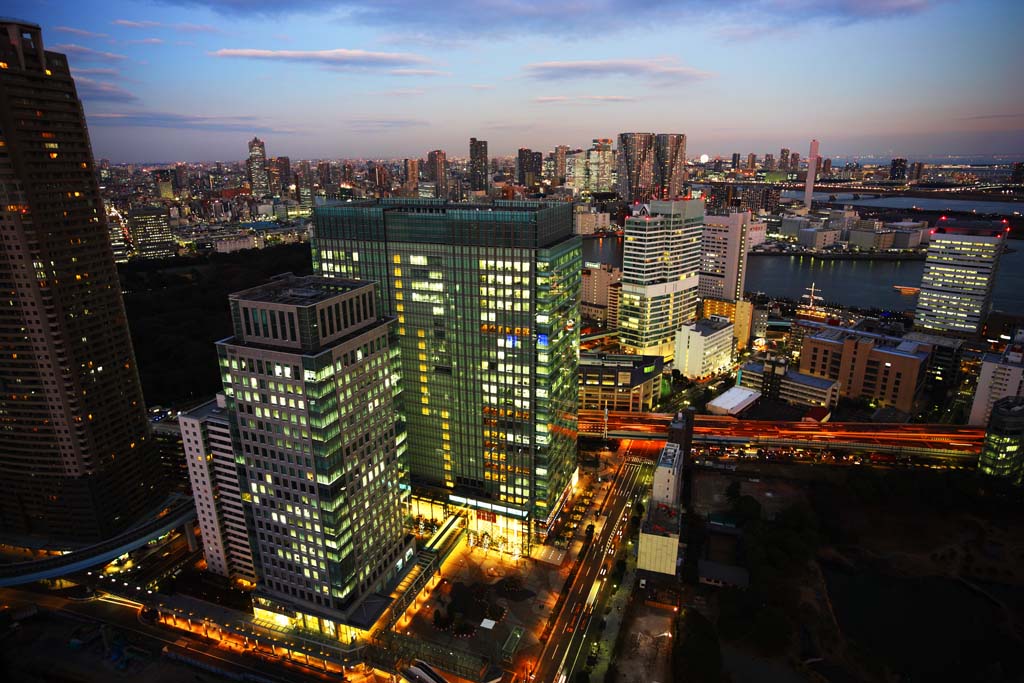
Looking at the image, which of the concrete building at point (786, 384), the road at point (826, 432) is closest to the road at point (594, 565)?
the road at point (826, 432)

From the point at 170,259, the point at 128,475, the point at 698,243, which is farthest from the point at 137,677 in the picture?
the point at 170,259

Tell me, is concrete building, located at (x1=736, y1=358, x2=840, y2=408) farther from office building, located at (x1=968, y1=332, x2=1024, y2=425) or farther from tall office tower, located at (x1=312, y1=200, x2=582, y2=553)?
tall office tower, located at (x1=312, y1=200, x2=582, y2=553)

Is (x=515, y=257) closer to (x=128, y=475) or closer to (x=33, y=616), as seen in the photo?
(x=128, y=475)

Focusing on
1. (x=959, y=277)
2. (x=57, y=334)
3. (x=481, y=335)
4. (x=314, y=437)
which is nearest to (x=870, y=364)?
(x=959, y=277)

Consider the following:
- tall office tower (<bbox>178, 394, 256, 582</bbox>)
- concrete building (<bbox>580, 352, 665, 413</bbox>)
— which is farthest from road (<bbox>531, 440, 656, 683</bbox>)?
tall office tower (<bbox>178, 394, 256, 582</bbox>)

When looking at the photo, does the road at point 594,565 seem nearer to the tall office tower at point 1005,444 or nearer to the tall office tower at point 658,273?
the tall office tower at point 658,273
